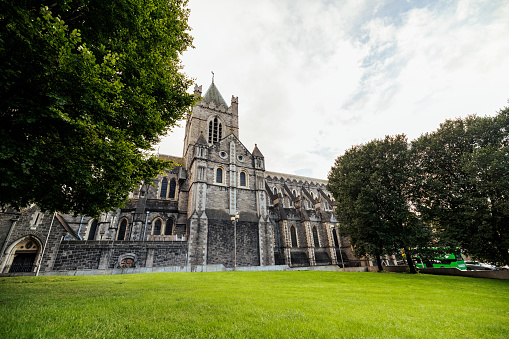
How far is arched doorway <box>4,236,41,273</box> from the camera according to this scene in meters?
16.8

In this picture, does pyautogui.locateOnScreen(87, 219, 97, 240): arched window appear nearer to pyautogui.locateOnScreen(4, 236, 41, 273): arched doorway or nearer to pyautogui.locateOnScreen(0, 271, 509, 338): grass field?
pyautogui.locateOnScreen(4, 236, 41, 273): arched doorway

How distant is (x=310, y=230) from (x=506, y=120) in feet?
82.9

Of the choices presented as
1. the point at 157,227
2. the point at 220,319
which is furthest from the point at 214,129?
the point at 220,319

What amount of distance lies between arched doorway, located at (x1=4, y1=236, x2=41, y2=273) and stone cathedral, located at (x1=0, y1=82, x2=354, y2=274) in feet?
0.19

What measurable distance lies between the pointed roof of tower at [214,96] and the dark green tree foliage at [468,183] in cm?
3109

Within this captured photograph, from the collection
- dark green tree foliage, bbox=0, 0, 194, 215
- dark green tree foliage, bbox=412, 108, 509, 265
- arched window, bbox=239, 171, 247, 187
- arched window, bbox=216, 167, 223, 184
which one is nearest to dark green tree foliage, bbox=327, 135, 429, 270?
dark green tree foliage, bbox=412, 108, 509, 265

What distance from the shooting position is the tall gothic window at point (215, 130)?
3706cm

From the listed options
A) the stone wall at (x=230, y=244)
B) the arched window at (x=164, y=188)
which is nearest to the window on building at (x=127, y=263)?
the stone wall at (x=230, y=244)

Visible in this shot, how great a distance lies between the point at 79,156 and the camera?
6.58 meters

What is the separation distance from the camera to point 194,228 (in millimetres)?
22969

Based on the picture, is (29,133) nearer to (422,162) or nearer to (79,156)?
(79,156)

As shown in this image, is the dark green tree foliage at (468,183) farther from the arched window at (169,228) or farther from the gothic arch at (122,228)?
the gothic arch at (122,228)

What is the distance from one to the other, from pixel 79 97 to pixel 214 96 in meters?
37.1

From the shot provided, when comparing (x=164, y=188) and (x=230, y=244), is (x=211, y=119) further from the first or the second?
(x=230, y=244)
